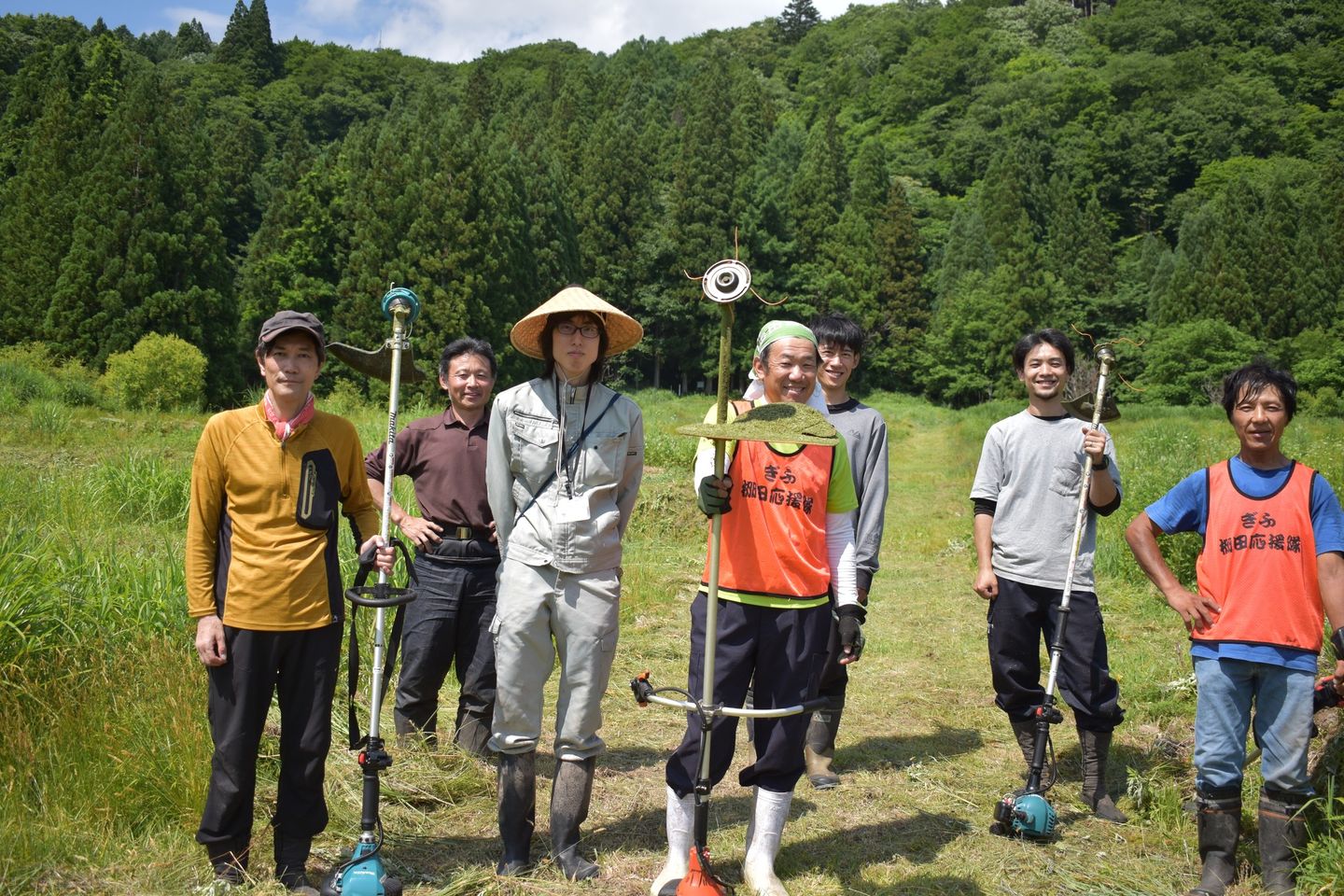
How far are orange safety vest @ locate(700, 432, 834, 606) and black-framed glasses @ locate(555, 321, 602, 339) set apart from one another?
0.65 metres

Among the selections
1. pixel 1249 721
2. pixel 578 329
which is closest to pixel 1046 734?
pixel 1249 721

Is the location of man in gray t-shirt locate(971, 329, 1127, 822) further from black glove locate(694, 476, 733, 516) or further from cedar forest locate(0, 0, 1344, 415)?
cedar forest locate(0, 0, 1344, 415)

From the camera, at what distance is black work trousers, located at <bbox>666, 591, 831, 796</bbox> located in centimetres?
336

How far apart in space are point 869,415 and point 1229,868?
221 centimetres

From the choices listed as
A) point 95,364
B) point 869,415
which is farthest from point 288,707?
point 95,364

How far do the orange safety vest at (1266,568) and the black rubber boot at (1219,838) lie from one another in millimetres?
551

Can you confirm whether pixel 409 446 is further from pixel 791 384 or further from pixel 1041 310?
pixel 1041 310

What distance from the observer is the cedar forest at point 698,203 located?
1172 inches

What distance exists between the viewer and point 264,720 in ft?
10.9

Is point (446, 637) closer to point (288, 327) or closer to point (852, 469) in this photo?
point (288, 327)

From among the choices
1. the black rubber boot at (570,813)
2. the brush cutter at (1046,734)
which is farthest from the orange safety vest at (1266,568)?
the black rubber boot at (570,813)

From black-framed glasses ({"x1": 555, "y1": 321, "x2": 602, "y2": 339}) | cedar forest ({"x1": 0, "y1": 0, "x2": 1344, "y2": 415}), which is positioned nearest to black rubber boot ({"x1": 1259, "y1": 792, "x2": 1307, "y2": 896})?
black-framed glasses ({"x1": 555, "y1": 321, "x2": 602, "y2": 339})

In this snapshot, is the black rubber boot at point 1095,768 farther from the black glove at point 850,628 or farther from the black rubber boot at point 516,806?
the black rubber boot at point 516,806

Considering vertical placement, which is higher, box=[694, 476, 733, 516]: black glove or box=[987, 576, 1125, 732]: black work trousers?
box=[694, 476, 733, 516]: black glove
